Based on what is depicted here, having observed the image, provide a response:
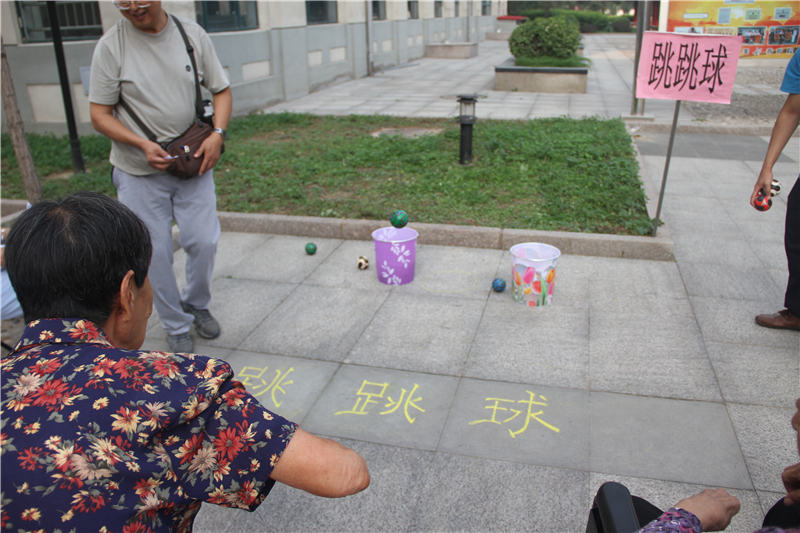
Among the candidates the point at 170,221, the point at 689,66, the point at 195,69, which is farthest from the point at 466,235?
the point at 195,69

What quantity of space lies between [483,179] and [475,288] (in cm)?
247

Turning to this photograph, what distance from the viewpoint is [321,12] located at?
52.0 feet

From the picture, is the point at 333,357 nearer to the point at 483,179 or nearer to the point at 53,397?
the point at 53,397

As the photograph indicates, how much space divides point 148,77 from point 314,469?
9.21ft

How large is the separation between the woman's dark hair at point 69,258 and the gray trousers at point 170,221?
226 centimetres

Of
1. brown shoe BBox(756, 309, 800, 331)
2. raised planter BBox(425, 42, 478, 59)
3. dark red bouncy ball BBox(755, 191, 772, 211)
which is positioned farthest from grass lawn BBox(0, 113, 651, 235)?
raised planter BBox(425, 42, 478, 59)

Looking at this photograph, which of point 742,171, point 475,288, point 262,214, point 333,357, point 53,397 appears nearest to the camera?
point 53,397

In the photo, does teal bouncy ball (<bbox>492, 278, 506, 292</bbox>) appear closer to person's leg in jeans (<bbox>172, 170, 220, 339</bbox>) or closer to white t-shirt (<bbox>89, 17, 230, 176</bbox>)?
person's leg in jeans (<bbox>172, 170, 220, 339</bbox>)

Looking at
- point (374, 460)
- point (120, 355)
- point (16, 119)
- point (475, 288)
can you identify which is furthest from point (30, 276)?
point (16, 119)

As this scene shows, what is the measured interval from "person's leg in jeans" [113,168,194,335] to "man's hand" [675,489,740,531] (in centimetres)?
300

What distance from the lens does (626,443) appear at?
9.96 feet

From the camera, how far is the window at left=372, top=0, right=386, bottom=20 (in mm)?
19438

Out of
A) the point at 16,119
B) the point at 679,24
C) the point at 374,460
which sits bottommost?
the point at 374,460

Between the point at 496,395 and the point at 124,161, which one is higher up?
the point at 124,161
